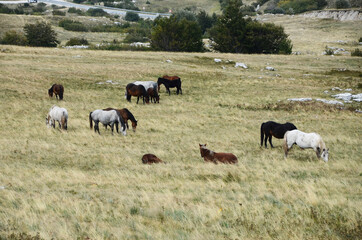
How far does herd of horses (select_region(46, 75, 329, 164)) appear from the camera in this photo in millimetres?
16188

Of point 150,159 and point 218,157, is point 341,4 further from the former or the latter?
point 150,159

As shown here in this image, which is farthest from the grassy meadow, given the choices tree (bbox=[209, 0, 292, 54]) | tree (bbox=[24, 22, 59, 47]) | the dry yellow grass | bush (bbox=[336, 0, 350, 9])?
bush (bbox=[336, 0, 350, 9])

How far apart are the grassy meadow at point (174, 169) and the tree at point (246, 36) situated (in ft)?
120

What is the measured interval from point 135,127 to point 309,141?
10.4m

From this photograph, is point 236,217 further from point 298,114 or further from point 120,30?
point 120,30

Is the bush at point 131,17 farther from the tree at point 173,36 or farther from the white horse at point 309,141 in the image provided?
the white horse at point 309,141

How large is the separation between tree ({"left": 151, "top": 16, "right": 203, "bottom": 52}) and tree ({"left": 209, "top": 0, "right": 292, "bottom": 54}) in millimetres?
6640

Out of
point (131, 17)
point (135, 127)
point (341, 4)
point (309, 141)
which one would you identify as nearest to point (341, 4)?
point (341, 4)

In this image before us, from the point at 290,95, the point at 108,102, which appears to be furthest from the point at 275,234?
the point at 290,95

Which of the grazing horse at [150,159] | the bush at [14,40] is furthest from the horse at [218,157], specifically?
the bush at [14,40]

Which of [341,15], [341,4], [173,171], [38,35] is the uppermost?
[341,4]

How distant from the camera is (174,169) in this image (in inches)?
579

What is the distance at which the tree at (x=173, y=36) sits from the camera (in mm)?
74625

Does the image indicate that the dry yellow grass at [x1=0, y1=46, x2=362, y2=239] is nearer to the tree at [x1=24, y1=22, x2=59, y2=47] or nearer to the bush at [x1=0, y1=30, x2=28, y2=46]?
the tree at [x1=24, y1=22, x2=59, y2=47]
